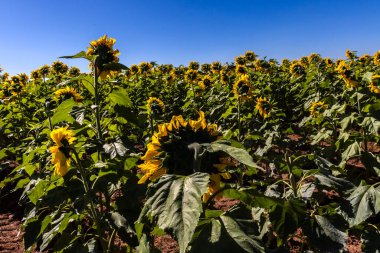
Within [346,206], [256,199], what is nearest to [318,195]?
[346,206]

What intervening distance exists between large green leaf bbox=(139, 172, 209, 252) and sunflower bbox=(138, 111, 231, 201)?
21 centimetres

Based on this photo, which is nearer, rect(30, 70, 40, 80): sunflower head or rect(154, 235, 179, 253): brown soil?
rect(154, 235, 179, 253): brown soil

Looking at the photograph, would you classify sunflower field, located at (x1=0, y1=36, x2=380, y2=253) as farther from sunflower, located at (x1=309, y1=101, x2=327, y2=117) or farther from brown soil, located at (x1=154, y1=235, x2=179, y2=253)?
sunflower, located at (x1=309, y1=101, x2=327, y2=117)

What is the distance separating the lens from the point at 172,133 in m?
1.65

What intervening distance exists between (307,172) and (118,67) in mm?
1722

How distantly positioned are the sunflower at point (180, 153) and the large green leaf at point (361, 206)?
98 centimetres

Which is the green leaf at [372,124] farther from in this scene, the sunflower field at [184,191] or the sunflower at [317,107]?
the sunflower at [317,107]

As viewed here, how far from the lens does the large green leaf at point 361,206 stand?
217 cm

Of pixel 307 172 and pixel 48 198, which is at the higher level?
pixel 307 172

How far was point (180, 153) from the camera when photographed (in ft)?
5.16

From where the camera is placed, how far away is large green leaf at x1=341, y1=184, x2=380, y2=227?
217 cm

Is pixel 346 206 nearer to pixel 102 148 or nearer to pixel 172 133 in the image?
pixel 172 133

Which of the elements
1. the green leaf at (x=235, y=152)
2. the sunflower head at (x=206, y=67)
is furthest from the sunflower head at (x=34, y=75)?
the green leaf at (x=235, y=152)

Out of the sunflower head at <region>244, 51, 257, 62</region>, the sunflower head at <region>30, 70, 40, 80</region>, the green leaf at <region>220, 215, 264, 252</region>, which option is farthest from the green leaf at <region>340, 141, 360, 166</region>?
the sunflower head at <region>30, 70, 40, 80</region>
